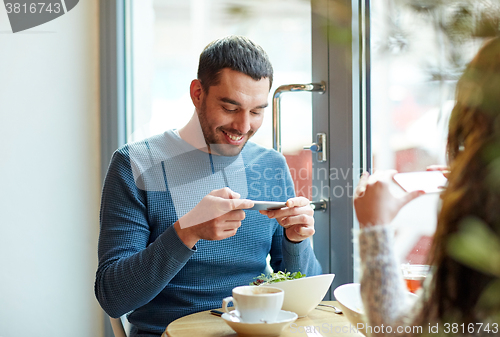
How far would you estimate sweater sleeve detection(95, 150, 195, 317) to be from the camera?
3.46 feet

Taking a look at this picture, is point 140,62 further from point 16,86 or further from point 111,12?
point 16,86

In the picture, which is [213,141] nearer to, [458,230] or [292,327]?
[292,327]

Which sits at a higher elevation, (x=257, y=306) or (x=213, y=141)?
(x=213, y=141)

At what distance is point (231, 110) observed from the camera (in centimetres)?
136

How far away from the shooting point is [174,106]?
2016 millimetres

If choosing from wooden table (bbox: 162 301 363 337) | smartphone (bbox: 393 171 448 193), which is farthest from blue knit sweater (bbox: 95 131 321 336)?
smartphone (bbox: 393 171 448 193)

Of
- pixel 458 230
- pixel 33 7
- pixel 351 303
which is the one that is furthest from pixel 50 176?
pixel 458 230

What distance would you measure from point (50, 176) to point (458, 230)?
1949 mm

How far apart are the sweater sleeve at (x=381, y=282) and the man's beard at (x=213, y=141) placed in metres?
0.92

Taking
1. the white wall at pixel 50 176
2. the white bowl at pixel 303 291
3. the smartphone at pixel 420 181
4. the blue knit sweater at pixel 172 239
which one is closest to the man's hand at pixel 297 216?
the blue knit sweater at pixel 172 239

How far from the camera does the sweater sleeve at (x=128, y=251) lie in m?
1.05

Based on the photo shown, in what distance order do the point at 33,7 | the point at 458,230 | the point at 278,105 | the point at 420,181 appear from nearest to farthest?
the point at 458,230 → the point at 420,181 → the point at 278,105 → the point at 33,7

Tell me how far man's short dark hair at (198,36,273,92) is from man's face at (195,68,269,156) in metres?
0.02

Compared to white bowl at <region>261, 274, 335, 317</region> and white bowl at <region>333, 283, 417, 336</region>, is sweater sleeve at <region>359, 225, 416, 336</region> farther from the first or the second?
white bowl at <region>261, 274, 335, 317</region>
